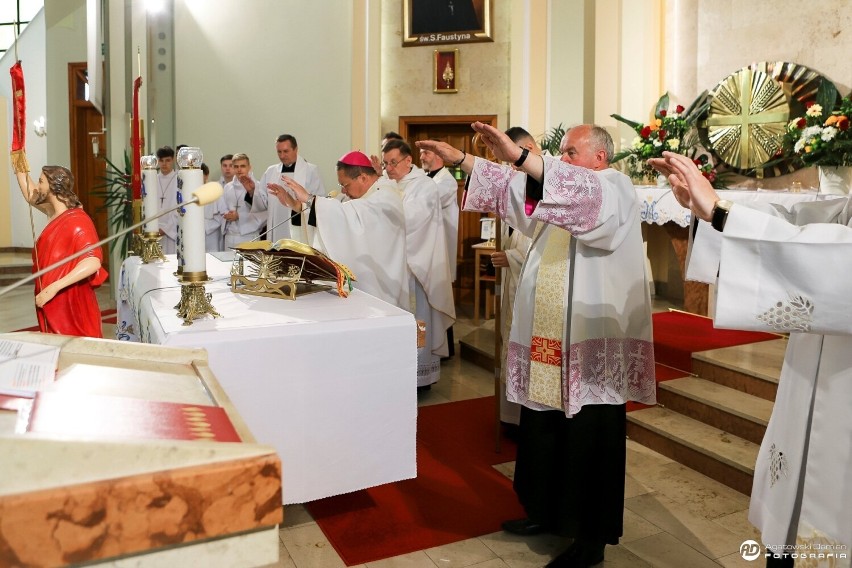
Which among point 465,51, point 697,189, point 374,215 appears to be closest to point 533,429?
point 697,189

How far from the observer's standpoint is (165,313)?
8.85ft

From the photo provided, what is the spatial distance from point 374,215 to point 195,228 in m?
2.02

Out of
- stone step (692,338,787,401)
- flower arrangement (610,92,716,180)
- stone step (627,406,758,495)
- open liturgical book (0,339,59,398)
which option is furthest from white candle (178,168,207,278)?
flower arrangement (610,92,716,180)

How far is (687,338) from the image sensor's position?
536 centimetres

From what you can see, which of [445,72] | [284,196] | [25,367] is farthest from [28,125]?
[25,367]

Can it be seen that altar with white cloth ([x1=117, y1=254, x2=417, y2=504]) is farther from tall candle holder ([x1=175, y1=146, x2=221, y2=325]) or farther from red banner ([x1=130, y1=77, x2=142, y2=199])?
red banner ([x1=130, y1=77, x2=142, y2=199])

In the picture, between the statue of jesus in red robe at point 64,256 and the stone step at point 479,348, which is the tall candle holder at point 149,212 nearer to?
the statue of jesus in red robe at point 64,256

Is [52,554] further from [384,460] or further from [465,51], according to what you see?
[465,51]

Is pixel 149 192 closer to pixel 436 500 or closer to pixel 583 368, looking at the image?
pixel 436 500

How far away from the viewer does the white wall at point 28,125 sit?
1172 cm

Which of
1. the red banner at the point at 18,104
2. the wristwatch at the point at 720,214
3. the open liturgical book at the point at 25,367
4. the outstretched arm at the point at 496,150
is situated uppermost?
the red banner at the point at 18,104

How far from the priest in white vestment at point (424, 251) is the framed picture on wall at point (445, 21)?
4.41m

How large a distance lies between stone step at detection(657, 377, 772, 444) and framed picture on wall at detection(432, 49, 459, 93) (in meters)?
5.94

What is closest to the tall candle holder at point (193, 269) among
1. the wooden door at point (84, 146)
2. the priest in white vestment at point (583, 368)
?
the priest in white vestment at point (583, 368)
